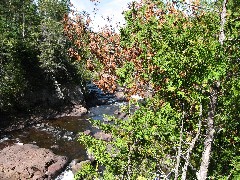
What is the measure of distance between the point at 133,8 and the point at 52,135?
23.9 meters

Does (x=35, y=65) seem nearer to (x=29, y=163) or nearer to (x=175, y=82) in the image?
(x=29, y=163)

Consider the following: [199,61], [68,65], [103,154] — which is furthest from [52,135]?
[199,61]

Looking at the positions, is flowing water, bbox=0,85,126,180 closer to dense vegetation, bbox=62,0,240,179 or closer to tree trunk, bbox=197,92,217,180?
dense vegetation, bbox=62,0,240,179

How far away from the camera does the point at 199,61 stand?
8.54m

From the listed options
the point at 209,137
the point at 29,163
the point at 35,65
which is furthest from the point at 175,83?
the point at 35,65

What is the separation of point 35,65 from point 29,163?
21.8 m

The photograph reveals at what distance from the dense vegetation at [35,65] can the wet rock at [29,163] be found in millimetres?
10126

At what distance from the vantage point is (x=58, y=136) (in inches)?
1251

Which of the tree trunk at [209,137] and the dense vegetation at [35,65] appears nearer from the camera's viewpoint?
the tree trunk at [209,137]

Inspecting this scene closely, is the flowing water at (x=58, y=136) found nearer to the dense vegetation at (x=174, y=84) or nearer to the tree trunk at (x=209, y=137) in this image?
the dense vegetation at (x=174, y=84)

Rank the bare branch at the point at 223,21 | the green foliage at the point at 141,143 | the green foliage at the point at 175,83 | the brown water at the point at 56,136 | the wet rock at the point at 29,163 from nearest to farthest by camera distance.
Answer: the green foliage at the point at 175,83 < the bare branch at the point at 223,21 < the green foliage at the point at 141,143 < the wet rock at the point at 29,163 < the brown water at the point at 56,136

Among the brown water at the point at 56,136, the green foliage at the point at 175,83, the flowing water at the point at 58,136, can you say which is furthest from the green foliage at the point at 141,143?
the brown water at the point at 56,136

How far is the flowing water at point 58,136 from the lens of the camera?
27.5 metres

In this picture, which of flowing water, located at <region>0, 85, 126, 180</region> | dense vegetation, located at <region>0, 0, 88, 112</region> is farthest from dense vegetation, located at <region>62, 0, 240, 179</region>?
dense vegetation, located at <region>0, 0, 88, 112</region>
